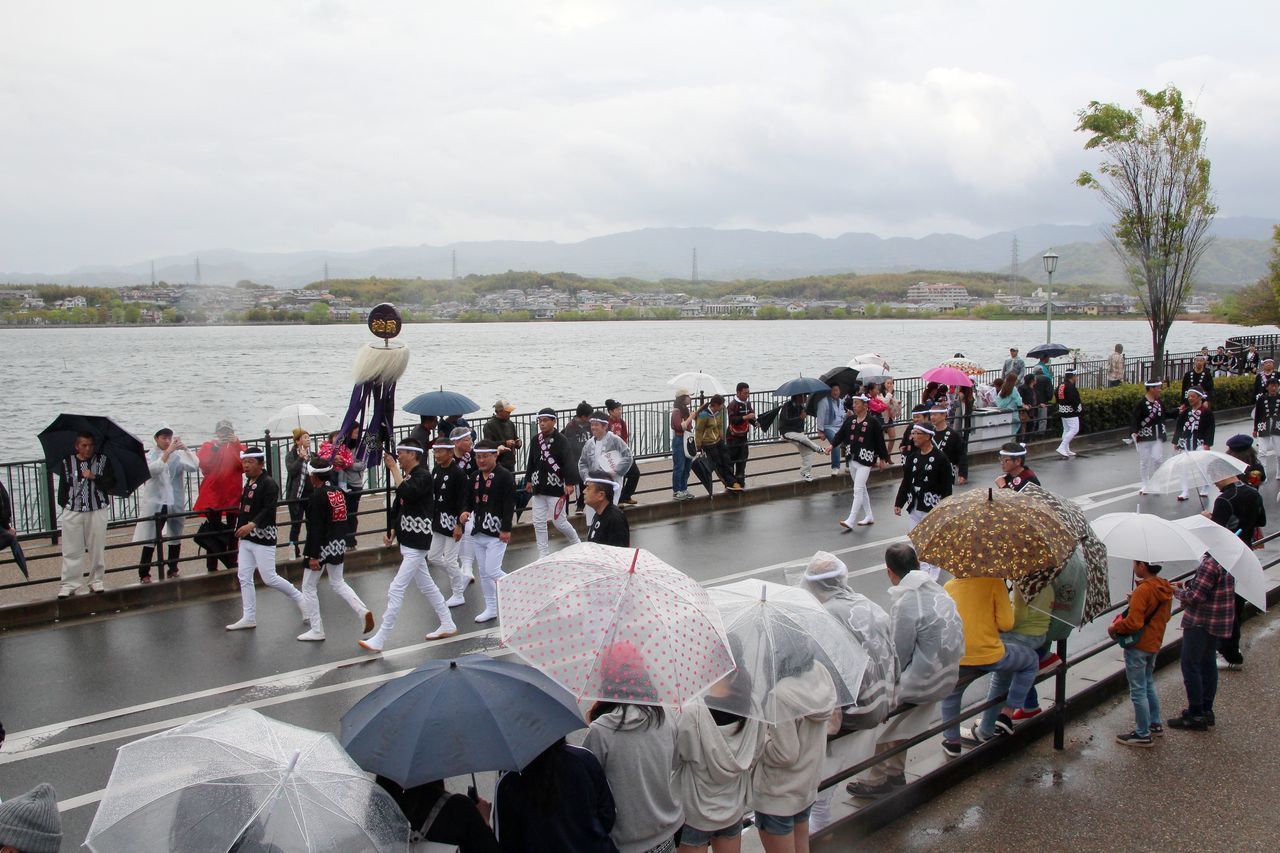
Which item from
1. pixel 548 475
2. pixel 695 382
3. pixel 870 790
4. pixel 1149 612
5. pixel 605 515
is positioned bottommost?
pixel 870 790

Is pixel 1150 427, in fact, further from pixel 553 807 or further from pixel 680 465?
pixel 553 807

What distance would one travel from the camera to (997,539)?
19.0 ft

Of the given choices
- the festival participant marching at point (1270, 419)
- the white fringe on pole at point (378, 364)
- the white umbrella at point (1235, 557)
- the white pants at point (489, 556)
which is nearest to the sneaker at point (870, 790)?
the white umbrella at point (1235, 557)

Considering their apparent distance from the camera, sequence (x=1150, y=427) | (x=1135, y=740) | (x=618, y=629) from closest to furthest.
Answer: (x=618, y=629), (x=1135, y=740), (x=1150, y=427)

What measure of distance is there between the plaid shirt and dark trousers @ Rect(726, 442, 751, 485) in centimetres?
922

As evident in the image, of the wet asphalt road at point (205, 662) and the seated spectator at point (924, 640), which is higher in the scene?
the seated spectator at point (924, 640)

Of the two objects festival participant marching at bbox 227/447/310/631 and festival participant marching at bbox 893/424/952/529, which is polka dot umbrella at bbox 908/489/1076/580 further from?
festival participant marching at bbox 227/447/310/631

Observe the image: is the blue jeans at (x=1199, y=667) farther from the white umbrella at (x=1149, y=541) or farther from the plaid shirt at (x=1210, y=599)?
the white umbrella at (x=1149, y=541)

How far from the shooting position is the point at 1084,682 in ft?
24.5

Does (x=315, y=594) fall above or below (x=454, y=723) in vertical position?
below

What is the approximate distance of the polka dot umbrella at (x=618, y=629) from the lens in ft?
13.2

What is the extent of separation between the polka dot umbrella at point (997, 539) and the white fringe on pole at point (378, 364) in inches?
386

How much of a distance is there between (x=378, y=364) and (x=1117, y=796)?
10867 millimetres

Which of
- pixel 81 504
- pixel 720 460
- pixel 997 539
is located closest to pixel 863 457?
pixel 720 460
